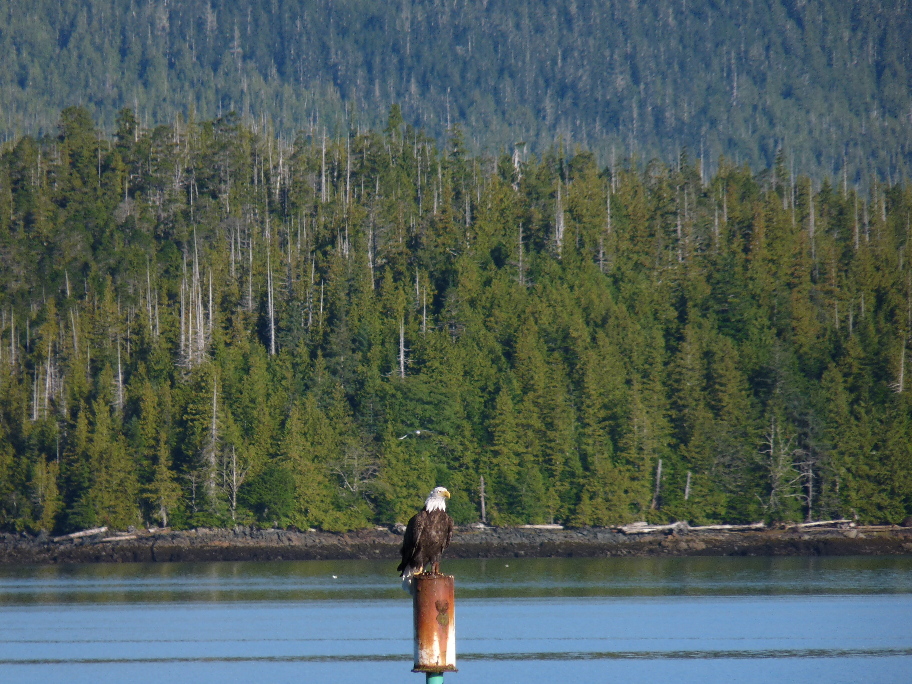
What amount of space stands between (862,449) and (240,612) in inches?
2208

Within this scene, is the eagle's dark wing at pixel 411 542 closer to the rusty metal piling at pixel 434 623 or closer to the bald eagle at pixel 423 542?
the bald eagle at pixel 423 542

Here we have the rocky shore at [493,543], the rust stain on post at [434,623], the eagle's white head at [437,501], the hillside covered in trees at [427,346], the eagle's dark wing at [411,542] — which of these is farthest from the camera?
the hillside covered in trees at [427,346]

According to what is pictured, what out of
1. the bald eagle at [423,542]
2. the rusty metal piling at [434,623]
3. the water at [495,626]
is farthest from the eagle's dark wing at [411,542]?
the water at [495,626]

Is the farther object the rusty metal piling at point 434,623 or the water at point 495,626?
the water at point 495,626

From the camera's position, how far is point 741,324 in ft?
387

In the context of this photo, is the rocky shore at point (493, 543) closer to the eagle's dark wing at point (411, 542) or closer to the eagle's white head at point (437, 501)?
the eagle's white head at point (437, 501)

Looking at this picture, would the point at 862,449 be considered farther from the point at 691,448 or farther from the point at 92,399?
the point at 92,399

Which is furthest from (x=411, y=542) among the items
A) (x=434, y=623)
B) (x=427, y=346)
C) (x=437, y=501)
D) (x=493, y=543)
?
(x=427, y=346)

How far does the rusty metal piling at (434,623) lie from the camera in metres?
14.5

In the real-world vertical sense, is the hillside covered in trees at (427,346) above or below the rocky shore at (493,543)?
above

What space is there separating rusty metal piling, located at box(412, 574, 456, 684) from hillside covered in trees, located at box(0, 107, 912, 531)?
85810 millimetres

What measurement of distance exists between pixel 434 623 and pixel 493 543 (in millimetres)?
85662

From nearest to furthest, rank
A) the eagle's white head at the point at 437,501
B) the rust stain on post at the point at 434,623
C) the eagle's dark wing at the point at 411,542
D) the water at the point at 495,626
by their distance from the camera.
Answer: the rust stain on post at the point at 434,623 < the eagle's dark wing at the point at 411,542 < the eagle's white head at the point at 437,501 < the water at the point at 495,626

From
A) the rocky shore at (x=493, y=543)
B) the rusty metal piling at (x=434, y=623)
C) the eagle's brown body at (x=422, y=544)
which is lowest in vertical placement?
the rocky shore at (x=493, y=543)
